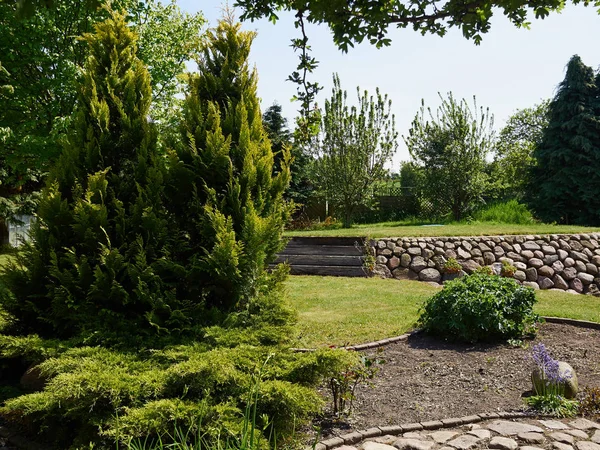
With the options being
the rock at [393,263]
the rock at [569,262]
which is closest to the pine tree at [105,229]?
the rock at [393,263]

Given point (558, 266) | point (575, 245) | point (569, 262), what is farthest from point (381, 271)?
point (575, 245)

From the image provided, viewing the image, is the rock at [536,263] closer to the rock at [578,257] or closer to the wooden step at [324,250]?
the rock at [578,257]

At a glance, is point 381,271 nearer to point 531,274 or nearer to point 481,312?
point 531,274

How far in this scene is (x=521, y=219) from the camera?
708 inches

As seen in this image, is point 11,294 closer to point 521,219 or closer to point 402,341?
point 402,341

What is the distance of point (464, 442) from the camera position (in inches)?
131

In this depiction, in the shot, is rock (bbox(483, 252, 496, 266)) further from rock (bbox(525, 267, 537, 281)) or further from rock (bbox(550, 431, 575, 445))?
rock (bbox(550, 431, 575, 445))

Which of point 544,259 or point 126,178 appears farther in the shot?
point 544,259

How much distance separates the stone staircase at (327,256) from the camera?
36.3ft

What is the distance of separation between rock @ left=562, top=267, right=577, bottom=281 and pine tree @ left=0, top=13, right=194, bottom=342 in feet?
33.8

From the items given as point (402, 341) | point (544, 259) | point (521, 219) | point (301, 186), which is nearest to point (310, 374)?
point (402, 341)

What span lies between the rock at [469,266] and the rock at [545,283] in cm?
158

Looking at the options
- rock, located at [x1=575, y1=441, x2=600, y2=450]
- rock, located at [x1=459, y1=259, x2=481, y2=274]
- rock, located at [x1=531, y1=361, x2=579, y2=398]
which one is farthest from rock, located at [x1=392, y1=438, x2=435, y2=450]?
rock, located at [x1=459, y1=259, x2=481, y2=274]

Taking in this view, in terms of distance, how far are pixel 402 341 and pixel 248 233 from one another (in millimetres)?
2401
